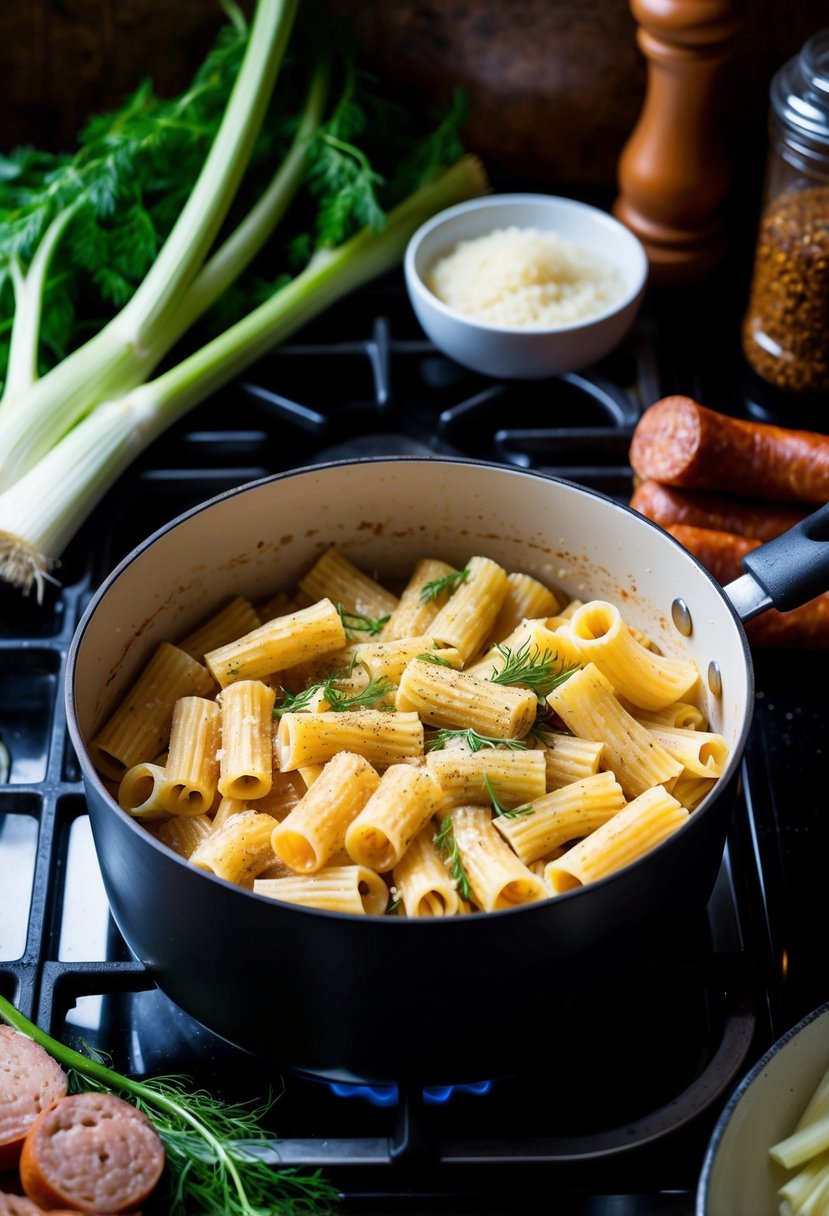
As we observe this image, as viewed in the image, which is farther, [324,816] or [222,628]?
[222,628]

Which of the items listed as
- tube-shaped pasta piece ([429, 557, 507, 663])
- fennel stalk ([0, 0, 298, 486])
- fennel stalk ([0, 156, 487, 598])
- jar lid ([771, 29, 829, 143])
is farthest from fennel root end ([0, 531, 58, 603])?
jar lid ([771, 29, 829, 143])

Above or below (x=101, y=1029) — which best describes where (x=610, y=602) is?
above

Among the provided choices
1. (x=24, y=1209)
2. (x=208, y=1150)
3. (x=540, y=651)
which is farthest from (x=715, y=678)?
(x=24, y=1209)

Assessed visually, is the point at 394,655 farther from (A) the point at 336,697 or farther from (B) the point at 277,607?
(B) the point at 277,607

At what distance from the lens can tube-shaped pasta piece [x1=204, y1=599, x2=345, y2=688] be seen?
1.37 metres

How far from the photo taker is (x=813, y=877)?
1.38 m

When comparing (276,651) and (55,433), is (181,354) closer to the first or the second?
(55,433)

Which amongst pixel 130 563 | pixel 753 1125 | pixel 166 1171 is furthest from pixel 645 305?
pixel 166 1171

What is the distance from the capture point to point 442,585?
147 cm

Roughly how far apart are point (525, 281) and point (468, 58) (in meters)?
0.53

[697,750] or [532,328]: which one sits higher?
[532,328]

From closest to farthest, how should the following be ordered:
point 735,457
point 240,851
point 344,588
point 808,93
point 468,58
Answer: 1. point 240,851
2. point 344,588
3. point 735,457
4. point 808,93
5. point 468,58

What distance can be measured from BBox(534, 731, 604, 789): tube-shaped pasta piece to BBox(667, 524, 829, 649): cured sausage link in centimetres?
39

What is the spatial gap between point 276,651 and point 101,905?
31cm
